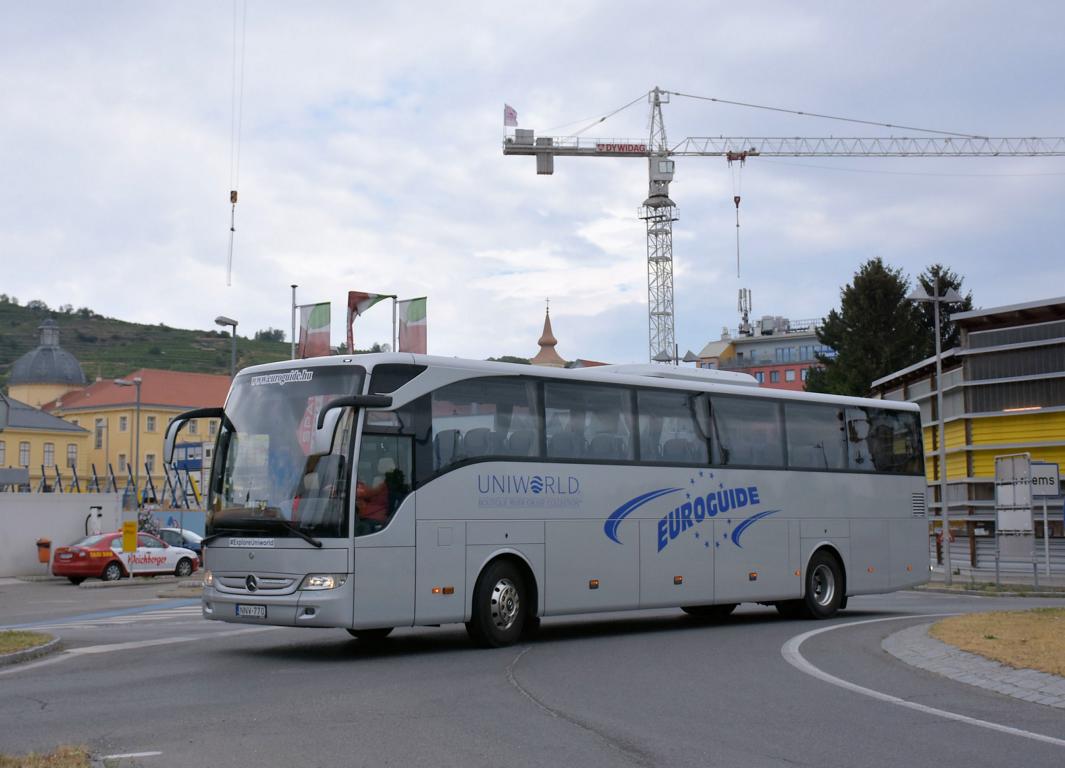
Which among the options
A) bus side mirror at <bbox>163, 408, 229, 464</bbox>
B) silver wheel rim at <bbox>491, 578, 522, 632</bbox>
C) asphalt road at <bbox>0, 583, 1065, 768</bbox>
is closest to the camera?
asphalt road at <bbox>0, 583, 1065, 768</bbox>

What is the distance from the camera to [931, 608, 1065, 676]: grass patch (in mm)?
12562

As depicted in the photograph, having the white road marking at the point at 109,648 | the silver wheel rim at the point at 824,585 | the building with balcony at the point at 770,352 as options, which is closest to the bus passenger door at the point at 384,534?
the white road marking at the point at 109,648

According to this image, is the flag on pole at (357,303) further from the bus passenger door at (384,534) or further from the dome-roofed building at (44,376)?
the dome-roofed building at (44,376)

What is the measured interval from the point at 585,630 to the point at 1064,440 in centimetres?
A: 2787

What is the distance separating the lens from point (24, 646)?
48.9 feet

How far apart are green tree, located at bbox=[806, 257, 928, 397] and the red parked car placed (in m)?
45.6

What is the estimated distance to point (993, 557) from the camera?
38.9m

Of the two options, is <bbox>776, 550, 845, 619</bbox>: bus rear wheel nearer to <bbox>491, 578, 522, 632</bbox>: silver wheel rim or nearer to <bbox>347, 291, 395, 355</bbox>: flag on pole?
<bbox>491, 578, 522, 632</bbox>: silver wheel rim

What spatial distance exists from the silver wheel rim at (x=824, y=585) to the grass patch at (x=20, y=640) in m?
11.7

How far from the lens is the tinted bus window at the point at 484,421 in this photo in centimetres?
1466

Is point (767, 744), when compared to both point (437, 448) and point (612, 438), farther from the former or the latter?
point (612, 438)

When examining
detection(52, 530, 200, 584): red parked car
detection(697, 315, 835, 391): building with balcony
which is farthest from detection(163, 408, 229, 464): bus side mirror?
detection(697, 315, 835, 391): building with balcony

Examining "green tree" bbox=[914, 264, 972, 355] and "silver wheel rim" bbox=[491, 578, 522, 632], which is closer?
"silver wheel rim" bbox=[491, 578, 522, 632]

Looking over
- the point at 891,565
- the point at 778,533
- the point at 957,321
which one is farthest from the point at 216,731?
the point at 957,321
